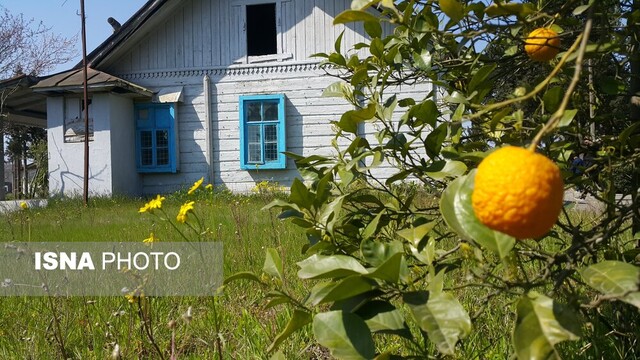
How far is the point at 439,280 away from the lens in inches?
28.9

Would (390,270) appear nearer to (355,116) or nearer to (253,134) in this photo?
(355,116)

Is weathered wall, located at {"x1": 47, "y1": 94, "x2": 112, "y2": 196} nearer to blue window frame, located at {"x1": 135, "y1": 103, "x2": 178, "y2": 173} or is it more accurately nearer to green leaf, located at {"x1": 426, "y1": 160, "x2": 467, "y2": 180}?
blue window frame, located at {"x1": 135, "y1": 103, "x2": 178, "y2": 173}

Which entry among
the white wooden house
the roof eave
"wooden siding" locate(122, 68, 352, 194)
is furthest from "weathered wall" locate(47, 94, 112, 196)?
"wooden siding" locate(122, 68, 352, 194)

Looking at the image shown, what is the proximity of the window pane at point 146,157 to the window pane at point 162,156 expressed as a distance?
0.58 ft

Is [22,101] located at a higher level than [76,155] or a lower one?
higher

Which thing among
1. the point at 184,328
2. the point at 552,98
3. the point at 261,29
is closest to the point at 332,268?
the point at 552,98

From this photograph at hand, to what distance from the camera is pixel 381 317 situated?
2.38ft

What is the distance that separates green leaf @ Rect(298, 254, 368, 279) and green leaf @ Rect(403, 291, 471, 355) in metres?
0.07

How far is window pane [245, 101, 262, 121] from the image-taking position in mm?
10219

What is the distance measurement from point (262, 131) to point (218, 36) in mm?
2034

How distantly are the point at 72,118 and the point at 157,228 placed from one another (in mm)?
6619

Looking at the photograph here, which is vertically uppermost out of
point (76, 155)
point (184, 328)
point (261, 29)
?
point (261, 29)

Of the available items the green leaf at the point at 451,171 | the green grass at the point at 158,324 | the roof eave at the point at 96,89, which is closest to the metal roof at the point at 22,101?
the roof eave at the point at 96,89

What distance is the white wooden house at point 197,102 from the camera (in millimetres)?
9953
